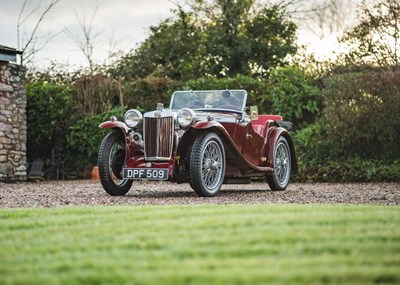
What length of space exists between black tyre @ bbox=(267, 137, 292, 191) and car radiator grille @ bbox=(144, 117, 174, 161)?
227cm

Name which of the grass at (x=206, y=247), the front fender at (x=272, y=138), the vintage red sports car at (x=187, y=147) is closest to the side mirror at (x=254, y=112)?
the vintage red sports car at (x=187, y=147)

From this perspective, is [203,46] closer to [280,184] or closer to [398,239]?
[280,184]

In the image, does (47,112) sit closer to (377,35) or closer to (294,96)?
(294,96)

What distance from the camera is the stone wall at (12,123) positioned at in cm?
1445

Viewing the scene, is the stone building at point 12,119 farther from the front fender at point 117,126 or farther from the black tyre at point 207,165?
the black tyre at point 207,165

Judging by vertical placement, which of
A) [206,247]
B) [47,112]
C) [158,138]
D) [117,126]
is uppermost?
[47,112]

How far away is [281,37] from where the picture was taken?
66.1 feet

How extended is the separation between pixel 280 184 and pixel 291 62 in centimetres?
921

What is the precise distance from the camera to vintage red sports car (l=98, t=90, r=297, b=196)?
28.6ft

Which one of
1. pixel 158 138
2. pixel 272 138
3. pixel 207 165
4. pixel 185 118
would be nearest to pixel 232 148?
pixel 207 165

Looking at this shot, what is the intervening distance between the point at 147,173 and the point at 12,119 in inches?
270

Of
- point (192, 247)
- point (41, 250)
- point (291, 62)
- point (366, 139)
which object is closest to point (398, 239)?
point (192, 247)

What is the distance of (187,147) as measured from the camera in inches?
355

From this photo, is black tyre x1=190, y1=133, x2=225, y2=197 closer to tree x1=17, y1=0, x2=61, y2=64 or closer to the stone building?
the stone building
